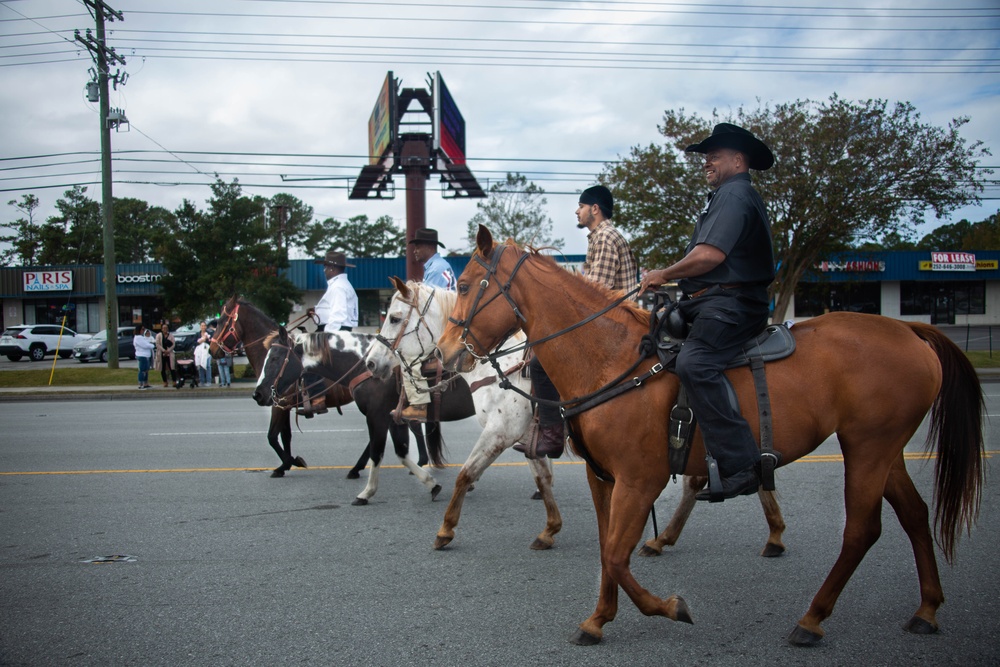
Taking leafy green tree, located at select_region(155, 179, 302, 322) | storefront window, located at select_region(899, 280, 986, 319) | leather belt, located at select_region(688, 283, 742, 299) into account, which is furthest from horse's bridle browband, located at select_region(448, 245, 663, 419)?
storefront window, located at select_region(899, 280, 986, 319)

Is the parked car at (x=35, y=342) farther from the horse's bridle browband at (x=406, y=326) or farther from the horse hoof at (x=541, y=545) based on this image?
the horse hoof at (x=541, y=545)

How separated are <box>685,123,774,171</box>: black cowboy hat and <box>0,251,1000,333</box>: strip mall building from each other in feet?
134

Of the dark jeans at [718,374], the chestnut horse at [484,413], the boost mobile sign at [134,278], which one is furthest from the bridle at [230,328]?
the boost mobile sign at [134,278]

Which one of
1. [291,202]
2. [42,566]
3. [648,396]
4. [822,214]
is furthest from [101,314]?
[648,396]

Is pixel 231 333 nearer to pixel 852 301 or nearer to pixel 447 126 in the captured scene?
pixel 447 126

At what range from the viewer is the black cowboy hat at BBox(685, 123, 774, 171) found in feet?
12.4

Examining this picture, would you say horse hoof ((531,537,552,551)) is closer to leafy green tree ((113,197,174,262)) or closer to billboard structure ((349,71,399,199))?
billboard structure ((349,71,399,199))

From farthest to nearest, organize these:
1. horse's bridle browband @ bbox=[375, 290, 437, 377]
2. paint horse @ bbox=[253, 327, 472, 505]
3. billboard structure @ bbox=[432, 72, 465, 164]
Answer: billboard structure @ bbox=[432, 72, 465, 164] → paint horse @ bbox=[253, 327, 472, 505] → horse's bridle browband @ bbox=[375, 290, 437, 377]

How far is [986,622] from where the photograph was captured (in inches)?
151

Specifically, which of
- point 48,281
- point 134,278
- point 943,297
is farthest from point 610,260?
point 48,281

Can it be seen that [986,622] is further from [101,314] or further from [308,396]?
[101,314]

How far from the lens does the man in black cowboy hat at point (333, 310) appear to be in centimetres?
802

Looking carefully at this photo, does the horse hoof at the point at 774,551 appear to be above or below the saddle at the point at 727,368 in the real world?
below

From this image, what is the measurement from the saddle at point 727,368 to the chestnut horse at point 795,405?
0.05 meters
